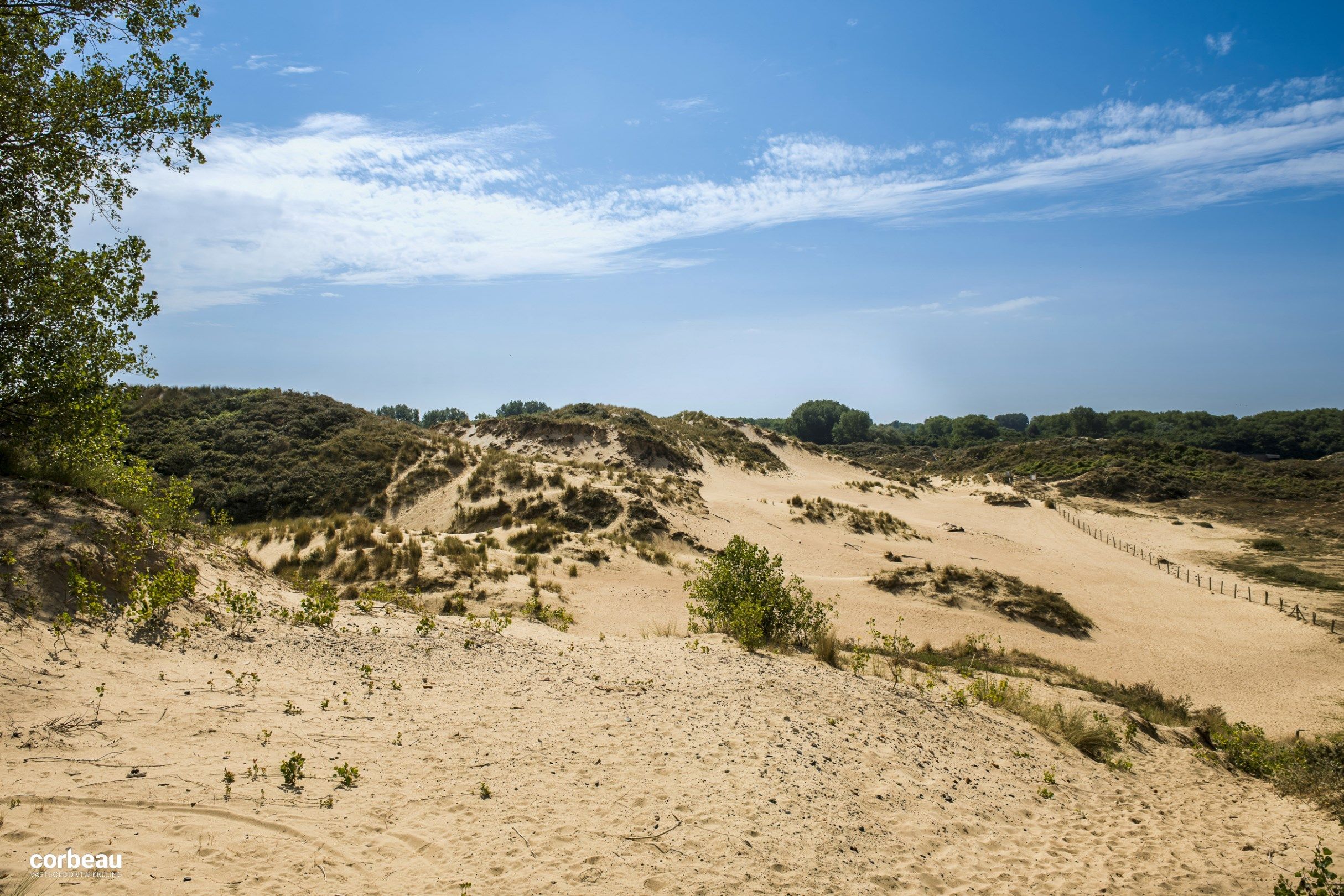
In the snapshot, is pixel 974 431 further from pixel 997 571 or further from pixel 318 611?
pixel 318 611

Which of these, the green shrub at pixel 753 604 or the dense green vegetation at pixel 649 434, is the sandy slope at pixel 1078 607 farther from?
the dense green vegetation at pixel 649 434

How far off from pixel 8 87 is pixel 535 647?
1138cm

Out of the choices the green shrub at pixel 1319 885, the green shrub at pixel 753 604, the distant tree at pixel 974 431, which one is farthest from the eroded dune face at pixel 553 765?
the distant tree at pixel 974 431

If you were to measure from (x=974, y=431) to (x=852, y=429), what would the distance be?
1104 inches

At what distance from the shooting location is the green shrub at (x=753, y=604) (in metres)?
12.3

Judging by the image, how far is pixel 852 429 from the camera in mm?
121125

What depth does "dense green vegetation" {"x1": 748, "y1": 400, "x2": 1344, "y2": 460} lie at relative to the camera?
94.5 metres

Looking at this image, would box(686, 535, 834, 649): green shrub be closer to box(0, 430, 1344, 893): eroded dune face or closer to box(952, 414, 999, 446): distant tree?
box(0, 430, 1344, 893): eroded dune face

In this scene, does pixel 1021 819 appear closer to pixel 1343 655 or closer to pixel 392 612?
pixel 392 612

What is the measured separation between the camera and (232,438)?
31281 mm

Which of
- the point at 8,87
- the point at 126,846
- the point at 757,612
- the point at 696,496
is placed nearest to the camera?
the point at 126,846

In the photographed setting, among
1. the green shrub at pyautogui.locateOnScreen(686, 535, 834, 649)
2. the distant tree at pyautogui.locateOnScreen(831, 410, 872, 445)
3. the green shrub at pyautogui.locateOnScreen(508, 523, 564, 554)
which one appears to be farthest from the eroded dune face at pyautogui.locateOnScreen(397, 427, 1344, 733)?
the distant tree at pyautogui.locateOnScreen(831, 410, 872, 445)

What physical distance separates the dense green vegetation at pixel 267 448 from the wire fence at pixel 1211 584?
37.1 metres

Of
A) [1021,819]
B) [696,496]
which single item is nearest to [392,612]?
[1021,819]
